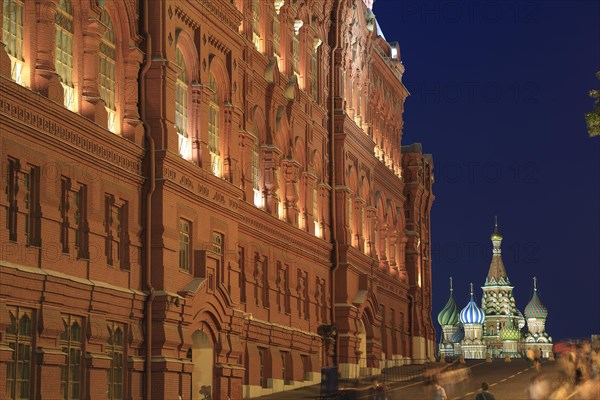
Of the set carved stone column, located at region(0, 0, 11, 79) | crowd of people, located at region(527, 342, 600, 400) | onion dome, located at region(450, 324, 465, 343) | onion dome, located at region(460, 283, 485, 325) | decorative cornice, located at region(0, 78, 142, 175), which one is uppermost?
onion dome, located at region(460, 283, 485, 325)

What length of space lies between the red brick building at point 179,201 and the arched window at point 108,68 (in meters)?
0.07

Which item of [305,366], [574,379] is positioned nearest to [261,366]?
[305,366]

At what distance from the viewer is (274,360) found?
5038 centimetres

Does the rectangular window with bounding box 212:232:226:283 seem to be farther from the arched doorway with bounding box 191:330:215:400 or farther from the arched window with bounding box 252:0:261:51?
the arched window with bounding box 252:0:261:51

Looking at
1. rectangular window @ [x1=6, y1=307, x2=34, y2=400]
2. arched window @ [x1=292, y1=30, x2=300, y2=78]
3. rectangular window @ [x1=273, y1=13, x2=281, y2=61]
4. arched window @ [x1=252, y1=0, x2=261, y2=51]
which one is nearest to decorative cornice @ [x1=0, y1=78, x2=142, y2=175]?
rectangular window @ [x1=6, y1=307, x2=34, y2=400]

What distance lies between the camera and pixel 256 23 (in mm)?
52250

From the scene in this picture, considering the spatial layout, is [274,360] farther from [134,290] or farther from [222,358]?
[134,290]

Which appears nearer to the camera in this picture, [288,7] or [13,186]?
[13,186]

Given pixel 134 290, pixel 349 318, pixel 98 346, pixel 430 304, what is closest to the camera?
pixel 98 346

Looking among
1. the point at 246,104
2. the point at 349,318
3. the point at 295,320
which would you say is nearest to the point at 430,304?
the point at 349,318

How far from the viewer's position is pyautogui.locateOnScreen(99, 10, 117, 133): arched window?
37.4m

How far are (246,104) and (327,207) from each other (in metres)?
13.4

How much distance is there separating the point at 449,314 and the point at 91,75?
16247 cm

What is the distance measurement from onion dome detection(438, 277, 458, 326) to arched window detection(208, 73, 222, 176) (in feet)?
500
